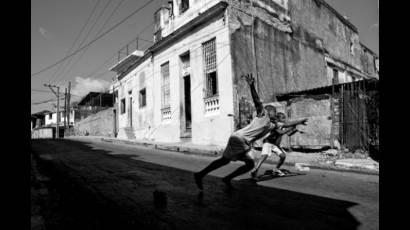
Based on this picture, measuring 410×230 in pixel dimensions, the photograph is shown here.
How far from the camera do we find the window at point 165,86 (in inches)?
705

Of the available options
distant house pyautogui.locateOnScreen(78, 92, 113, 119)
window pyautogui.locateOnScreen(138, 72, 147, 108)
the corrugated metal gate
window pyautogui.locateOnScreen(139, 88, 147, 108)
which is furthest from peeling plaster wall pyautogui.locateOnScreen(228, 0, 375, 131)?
distant house pyautogui.locateOnScreen(78, 92, 113, 119)

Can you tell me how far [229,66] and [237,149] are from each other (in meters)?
8.74

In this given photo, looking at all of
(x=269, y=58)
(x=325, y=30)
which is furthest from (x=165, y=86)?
(x=325, y=30)

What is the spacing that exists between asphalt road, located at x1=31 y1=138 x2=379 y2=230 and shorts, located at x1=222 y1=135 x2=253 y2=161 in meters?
0.57

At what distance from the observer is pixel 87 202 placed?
3.84m

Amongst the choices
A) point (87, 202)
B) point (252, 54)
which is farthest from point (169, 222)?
point (252, 54)

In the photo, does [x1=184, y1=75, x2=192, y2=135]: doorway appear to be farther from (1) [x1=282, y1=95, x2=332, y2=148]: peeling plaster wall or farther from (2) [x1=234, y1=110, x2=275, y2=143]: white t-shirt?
(2) [x1=234, y1=110, x2=275, y2=143]: white t-shirt

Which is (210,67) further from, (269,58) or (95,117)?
(95,117)

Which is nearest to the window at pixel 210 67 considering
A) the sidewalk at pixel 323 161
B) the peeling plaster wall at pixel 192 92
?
the peeling plaster wall at pixel 192 92

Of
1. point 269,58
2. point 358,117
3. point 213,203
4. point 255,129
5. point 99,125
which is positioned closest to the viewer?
point 213,203

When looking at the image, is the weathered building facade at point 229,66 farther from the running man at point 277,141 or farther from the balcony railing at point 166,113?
the running man at point 277,141

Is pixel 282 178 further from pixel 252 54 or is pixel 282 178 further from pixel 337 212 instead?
pixel 252 54

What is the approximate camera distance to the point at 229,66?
12.9 metres
